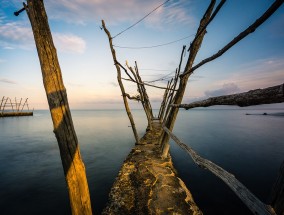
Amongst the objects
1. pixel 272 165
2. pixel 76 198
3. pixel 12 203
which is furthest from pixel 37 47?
pixel 272 165

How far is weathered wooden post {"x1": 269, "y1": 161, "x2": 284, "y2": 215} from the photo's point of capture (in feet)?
4.10

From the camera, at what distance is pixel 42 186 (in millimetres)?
7109

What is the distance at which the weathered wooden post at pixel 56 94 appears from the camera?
2051mm

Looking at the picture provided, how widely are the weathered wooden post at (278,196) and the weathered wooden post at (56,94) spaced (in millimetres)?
2263

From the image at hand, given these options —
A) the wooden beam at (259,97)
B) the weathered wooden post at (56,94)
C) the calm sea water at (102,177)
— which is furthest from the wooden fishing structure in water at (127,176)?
the calm sea water at (102,177)

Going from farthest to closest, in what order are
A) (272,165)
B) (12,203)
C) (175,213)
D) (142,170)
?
1. (272,165)
2. (12,203)
3. (142,170)
4. (175,213)

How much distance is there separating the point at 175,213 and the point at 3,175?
10055 mm

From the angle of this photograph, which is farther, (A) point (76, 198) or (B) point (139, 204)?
(B) point (139, 204)

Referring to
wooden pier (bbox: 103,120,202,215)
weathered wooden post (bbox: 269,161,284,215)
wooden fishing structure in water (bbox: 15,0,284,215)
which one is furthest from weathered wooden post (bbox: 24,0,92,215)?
weathered wooden post (bbox: 269,161,284,215)

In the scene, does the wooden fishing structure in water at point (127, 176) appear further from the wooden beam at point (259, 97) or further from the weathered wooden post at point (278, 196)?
the wooden beam at point (259, 97)

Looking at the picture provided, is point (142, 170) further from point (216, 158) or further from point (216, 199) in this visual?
point (216, 158)

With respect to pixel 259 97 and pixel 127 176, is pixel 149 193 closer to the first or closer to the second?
pixel 127 176

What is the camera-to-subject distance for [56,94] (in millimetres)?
2096

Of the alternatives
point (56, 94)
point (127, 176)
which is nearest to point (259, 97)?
point (56, 94)
